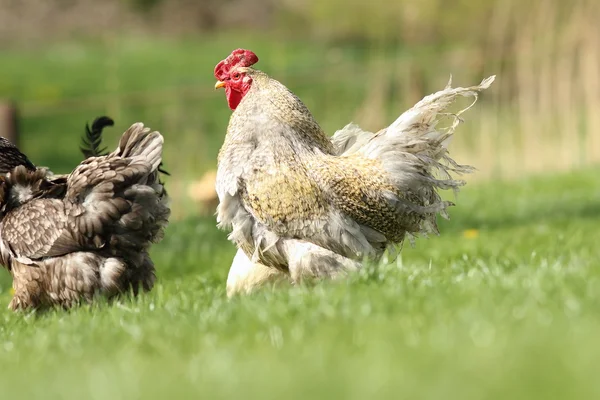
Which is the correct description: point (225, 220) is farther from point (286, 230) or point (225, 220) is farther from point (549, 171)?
point (549, 171)

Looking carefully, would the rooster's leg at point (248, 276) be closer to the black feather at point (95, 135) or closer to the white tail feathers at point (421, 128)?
the white tail feathers at point (421, 128)

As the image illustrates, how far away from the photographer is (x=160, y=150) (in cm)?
661

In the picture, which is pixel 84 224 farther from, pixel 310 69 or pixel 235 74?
pixel 310 69

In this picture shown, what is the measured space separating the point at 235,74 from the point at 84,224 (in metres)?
1.45

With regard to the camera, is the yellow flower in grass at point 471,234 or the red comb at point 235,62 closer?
the red comb at point 235,62

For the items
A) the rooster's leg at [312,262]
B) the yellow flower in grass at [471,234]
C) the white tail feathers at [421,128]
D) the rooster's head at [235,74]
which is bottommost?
the yellow flower in grass at [471,234]

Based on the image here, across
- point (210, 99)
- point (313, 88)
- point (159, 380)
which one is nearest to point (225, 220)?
point (159, 380)

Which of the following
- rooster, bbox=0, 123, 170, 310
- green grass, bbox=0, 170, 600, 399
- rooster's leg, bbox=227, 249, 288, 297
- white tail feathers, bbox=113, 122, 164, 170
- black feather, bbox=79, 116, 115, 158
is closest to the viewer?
green grass, bbox=0, 170, 600, 399

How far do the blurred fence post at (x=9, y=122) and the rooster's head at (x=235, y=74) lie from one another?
574cm

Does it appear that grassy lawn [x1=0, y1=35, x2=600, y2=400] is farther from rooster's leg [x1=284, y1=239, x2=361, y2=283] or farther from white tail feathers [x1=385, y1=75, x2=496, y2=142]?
white tail feathers [x1=385, y1=75, x2=496, y2=142]

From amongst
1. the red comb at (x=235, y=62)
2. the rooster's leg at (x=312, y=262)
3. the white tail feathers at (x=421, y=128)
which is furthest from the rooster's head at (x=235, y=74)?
the rooster's leg at (x=312, y=262)

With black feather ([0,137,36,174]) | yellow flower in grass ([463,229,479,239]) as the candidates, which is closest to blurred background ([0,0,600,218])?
yellow flower in grass ([463,229,479,239])

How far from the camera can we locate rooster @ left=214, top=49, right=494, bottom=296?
5.78 meters

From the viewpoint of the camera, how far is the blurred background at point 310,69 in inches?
648
